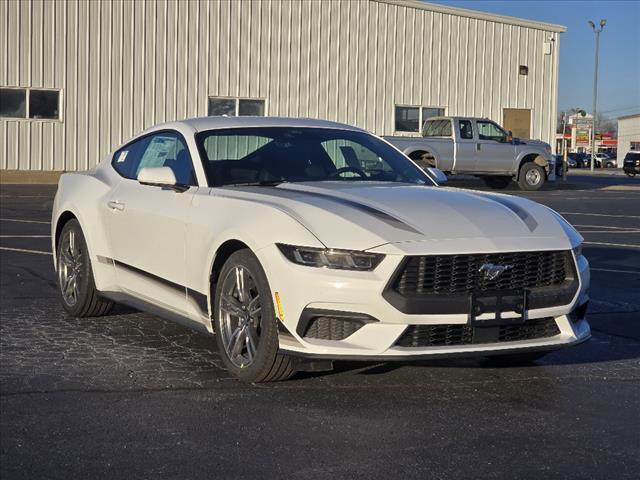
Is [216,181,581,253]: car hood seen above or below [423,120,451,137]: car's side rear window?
below

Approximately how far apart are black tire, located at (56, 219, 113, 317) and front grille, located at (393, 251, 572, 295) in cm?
294

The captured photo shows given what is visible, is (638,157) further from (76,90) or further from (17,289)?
(17,289)

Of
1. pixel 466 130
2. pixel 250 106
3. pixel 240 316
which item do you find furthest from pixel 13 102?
pixel 240 316

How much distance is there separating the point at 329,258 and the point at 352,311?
283mm

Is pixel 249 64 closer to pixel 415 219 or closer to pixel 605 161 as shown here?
pixel 415 219

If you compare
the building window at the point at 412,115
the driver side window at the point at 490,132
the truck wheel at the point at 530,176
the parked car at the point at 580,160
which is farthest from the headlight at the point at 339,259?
the parked car at the point at 580,160

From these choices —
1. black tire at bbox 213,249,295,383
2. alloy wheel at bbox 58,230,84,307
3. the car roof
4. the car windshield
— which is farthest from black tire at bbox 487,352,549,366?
alloy wheel at bbox 58,230,84,307

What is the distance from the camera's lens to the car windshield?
6.59 m

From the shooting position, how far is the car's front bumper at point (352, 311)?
5168 mm

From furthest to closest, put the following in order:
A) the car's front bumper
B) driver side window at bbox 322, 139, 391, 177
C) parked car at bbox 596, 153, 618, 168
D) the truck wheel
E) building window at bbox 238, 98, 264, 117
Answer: parked car at bbox 596, 153, 618, 168 < building window at bbox 238, 98, 264, 117 < the truck wheel < driver side window at bbox 322, 139, 391, 177 < the car's front bumper

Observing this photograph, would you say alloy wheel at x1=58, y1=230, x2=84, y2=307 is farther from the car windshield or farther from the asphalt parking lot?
the car windshield

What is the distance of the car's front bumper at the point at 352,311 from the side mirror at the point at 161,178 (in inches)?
51.2

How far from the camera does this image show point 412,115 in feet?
106

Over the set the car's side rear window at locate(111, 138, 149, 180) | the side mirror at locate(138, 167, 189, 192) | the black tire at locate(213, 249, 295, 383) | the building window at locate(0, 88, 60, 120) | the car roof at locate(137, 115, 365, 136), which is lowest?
the black tire at locate(213, 249, 295, 383)
